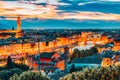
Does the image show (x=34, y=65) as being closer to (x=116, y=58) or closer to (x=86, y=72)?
(x=116, y=58)

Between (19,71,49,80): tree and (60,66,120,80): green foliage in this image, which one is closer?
(60,66,120,80): green foliage

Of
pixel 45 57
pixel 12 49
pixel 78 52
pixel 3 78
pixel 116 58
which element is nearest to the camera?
pixel 3 78

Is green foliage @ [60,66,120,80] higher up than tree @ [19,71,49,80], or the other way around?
green foliage @ [60,66,120,80]

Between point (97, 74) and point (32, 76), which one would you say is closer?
point (97, 74)

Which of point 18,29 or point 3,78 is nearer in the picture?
point 3,78

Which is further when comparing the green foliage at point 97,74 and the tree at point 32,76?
the tree at point 32,76

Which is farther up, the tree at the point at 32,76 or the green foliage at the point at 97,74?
the green foliage at the point at 97,74

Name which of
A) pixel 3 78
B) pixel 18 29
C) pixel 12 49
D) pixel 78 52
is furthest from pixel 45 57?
pixel 18 29

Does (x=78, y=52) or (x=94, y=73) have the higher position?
(x=94, y=73)

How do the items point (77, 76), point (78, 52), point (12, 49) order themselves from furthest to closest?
point (12, 49) → point (78, 52) → point (77, 76)

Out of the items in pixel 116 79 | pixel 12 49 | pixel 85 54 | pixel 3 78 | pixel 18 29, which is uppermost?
pixel 116 79

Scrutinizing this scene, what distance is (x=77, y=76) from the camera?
64.1ft

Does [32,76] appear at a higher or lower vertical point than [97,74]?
lower

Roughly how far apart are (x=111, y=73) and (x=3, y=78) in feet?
45.9
